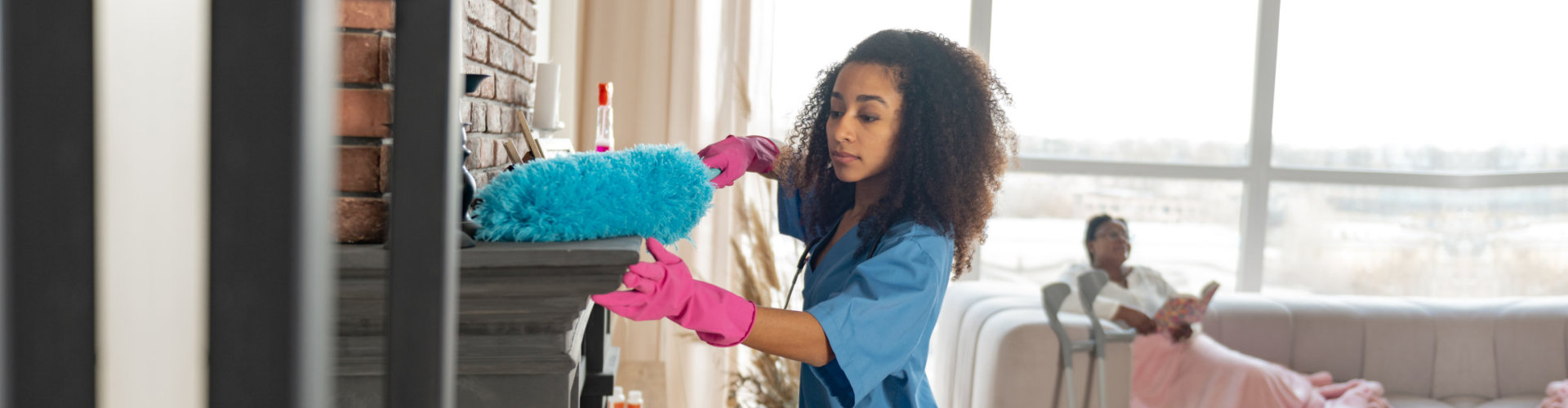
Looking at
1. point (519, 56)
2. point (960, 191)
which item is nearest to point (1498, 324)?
point (960, 191)

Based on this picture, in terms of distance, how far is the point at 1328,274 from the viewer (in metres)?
3.33

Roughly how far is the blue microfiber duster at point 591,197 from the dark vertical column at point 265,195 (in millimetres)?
588

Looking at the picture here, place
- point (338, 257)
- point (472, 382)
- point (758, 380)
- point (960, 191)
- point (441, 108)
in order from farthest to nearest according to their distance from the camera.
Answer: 1. point (758, 380)
2. point (960, 191)
3. point (472, 382)
4. point (338, 257)
5. point (441, 108)

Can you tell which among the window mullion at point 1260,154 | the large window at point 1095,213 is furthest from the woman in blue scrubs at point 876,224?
the window mullion at point 1260,154

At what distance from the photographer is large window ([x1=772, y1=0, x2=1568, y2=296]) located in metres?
3.10

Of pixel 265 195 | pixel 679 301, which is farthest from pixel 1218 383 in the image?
pixel 265 195

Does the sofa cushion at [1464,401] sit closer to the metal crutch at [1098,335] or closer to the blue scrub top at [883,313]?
the metal crutch at [1098,335]

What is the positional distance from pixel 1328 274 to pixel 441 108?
11.9ft

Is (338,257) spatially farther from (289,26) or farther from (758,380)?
(758,380)

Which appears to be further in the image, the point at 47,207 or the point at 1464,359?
the point at 1464,359

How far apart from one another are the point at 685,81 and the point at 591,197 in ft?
6.10

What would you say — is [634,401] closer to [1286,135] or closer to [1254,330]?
[1254,330]

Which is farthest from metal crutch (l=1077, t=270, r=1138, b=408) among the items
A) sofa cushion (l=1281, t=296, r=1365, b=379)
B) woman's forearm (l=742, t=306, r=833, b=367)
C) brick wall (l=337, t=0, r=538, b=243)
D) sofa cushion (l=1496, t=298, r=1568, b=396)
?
brick wall (l=337, t=0, r=538, b=243)

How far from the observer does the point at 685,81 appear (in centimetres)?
269
